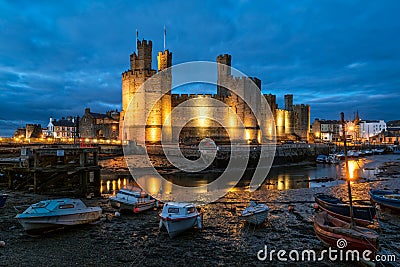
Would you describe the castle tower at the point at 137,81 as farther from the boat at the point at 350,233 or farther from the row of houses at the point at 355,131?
the row of houses at the point at 355,131

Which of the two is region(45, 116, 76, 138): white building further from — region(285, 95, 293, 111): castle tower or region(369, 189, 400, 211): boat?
region(369, 189, 400, 211): boat

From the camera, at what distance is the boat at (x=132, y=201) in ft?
37.9

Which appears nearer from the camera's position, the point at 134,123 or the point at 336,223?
the point at 336,223

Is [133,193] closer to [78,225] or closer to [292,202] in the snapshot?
[78,225]

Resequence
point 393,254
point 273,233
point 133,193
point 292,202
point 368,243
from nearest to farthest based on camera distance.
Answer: point 368,243 → point 393,254 → point 273,233 → point 133,193 → point 292,202

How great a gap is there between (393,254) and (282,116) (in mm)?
50329

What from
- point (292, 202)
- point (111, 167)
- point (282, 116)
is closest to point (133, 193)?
point (292, 202)

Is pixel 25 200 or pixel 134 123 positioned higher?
pixel 134 123

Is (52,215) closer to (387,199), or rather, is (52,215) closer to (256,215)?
(256,215)

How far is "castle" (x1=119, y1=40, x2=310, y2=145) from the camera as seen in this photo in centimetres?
3838

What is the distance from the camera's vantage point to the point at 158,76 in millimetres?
38812

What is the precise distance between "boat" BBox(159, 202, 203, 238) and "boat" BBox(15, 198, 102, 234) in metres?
2.64

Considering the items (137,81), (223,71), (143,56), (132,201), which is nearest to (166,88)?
(137,81)

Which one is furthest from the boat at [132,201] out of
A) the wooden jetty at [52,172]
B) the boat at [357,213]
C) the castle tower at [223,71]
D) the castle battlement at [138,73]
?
the castle tower at [223,71]
